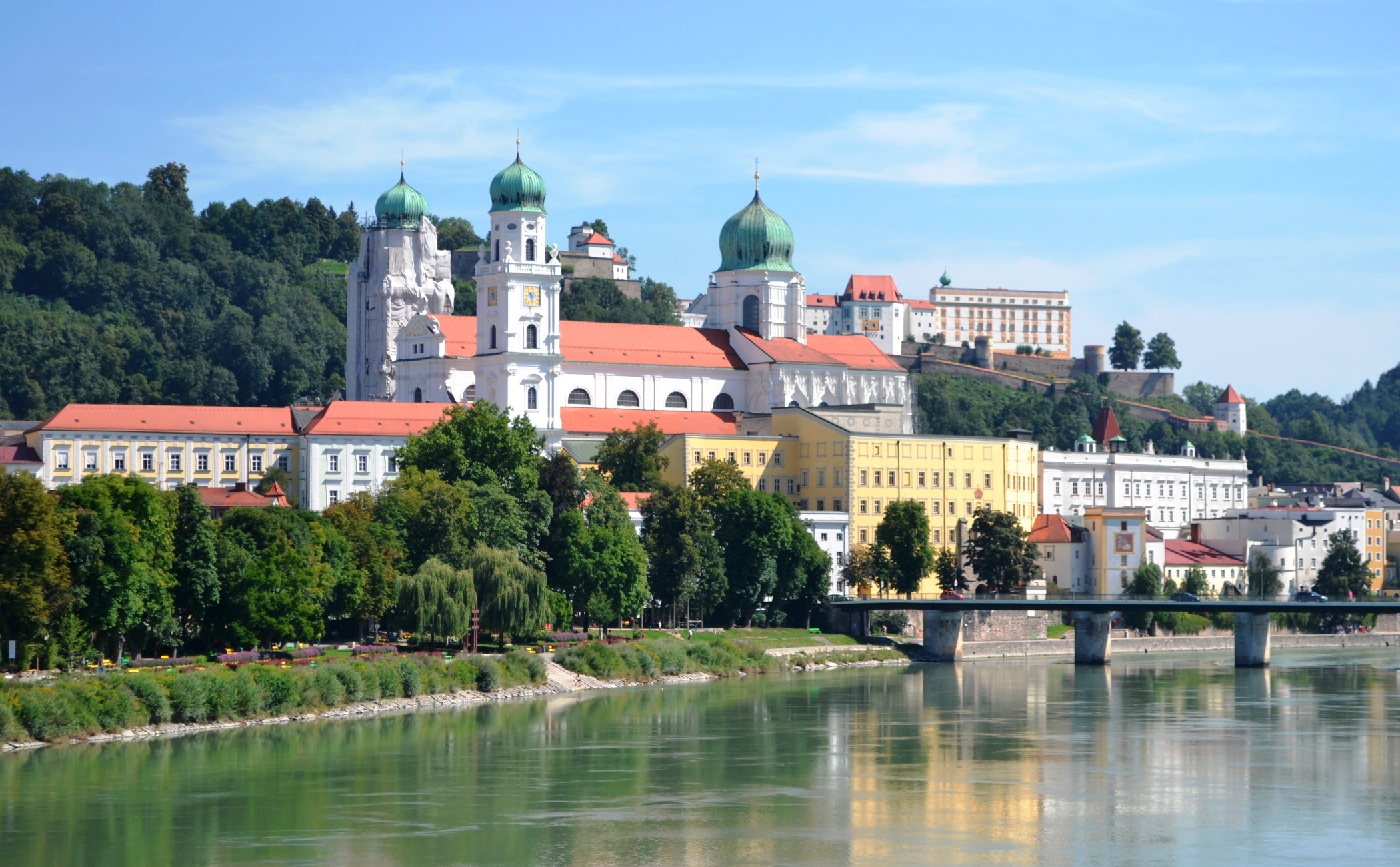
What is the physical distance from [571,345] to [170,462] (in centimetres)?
1925

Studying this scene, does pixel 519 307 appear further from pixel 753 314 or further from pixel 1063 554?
pixel 1063 554

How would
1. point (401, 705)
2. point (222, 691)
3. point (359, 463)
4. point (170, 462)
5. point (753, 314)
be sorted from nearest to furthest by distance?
point (222, 691) < point (401, 705) < point (170, 462) < point (359, 463) < point (753, 314)

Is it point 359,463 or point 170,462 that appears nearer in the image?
point 170,462

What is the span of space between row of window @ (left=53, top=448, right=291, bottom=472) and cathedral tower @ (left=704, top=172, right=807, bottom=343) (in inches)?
1010

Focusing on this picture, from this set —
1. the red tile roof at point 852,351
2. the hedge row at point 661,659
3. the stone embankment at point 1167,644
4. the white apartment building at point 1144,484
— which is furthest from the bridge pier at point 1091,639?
the white apartment building at point 1144,484

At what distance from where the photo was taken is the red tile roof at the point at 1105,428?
13525cm

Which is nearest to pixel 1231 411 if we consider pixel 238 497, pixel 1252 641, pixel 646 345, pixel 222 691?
pixel 646 345

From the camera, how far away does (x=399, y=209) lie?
380ft

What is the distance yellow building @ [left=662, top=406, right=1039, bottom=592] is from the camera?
9350 cm

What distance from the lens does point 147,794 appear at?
4031cm

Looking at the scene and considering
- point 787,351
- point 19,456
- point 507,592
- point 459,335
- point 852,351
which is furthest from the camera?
point 852,351

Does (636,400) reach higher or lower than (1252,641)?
higher

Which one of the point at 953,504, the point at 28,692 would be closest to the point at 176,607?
the point at 28,692

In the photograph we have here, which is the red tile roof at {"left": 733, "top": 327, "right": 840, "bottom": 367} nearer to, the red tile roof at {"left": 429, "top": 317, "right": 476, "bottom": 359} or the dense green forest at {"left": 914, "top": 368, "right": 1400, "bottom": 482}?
the red tile roof at {"left": 429, "top": 317, "right": 476, "bottom": 359}
